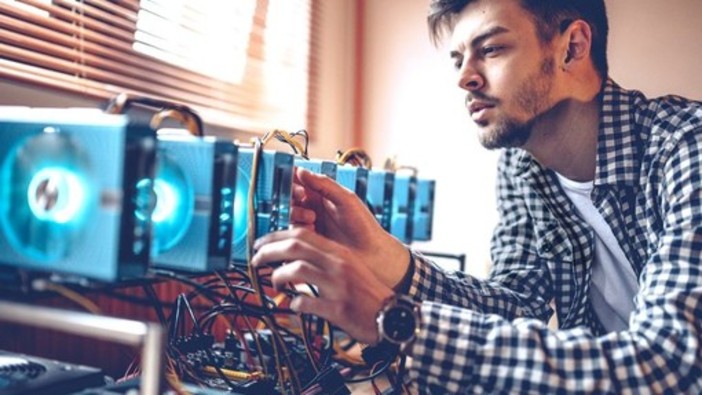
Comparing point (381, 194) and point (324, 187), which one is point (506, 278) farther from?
point (324, 187)

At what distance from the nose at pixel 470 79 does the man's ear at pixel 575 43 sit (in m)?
0.19

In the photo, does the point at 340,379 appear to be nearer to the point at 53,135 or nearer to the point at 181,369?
the point at 181,369

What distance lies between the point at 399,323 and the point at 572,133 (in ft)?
2.38

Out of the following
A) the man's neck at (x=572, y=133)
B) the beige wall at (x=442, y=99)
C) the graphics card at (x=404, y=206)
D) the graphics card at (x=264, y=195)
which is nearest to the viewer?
the graphics card at (x=264, y=195)

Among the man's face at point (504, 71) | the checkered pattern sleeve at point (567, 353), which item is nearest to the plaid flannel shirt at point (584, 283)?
the checkered pattern sleeve at point (567, 353)

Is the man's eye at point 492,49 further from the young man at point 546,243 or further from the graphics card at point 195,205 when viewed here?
the graphics card at point 195,205

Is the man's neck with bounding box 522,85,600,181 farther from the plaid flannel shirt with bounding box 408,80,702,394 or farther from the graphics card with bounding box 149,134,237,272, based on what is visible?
the graphics card with bounding box 149,134,237,272

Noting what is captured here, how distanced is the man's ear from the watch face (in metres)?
0.77

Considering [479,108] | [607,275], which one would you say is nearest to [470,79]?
[479,108]

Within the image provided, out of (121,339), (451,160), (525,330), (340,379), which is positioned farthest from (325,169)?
(451,160)

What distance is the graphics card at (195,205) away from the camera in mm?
685

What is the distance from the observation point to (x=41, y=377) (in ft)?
2.18

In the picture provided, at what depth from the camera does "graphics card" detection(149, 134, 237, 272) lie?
2.25 feet

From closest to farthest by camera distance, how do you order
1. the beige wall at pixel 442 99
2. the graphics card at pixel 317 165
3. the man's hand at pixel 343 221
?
the man's hand at pixel 343 221 → the graphics card at pixel 317 165 → the beige wall at pixel 442 99
